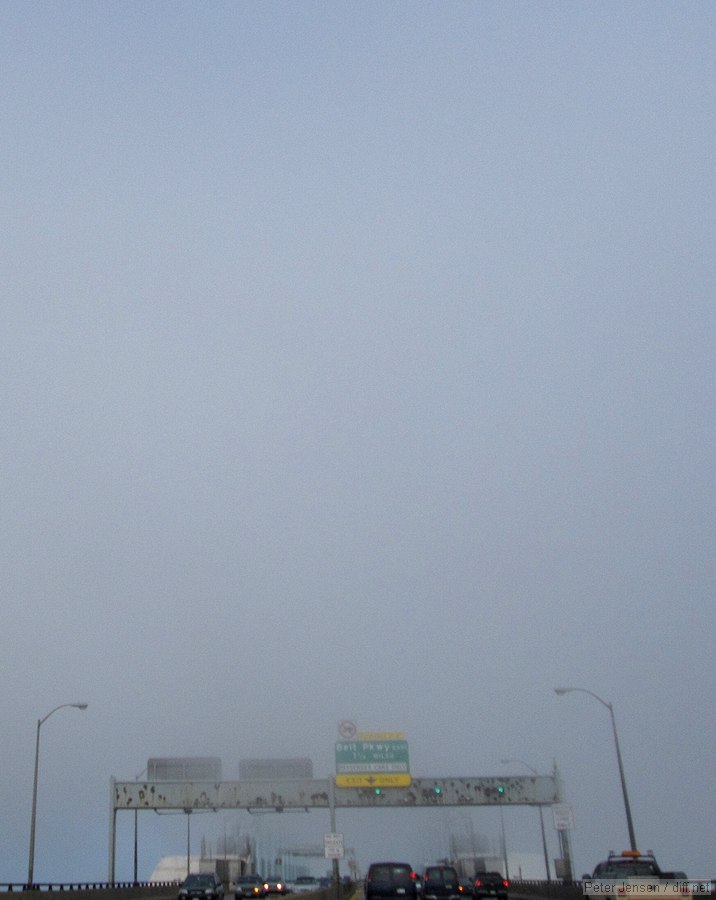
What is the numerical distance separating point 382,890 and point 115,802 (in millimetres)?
46984

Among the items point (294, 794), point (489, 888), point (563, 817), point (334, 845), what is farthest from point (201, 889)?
point (294, 794)

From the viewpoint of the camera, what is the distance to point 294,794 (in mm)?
83312

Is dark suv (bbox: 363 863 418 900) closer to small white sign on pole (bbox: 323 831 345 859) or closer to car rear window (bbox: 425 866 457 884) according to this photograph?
car rear window (bbox: 425 866 457 884)

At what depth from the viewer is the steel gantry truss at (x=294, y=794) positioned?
8294 cm

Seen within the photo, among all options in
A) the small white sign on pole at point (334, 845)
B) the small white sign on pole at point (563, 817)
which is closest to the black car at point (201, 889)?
the small white sign on pole at point (334, 845)

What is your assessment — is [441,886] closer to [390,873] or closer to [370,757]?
[390,873]

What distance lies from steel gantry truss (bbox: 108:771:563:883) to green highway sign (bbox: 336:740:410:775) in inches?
108

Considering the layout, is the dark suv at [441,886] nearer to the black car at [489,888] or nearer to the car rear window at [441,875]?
the car rear window at [441,875]

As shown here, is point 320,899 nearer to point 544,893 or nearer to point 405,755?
point 544,893

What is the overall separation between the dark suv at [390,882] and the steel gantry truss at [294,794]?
3887cm

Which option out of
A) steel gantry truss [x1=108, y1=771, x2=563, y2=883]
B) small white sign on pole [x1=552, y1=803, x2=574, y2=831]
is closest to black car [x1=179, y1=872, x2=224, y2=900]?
small white sign on pole [x1=552, y1=803, x2=574, y2=831]

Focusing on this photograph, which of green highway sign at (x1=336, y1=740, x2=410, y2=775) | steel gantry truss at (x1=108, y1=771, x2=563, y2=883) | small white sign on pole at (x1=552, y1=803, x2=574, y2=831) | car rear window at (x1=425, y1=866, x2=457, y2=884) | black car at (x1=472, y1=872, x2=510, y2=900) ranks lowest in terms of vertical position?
black car at (x1=472, y1=872, x2=510, y2=900)

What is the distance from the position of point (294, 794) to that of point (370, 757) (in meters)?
7.79

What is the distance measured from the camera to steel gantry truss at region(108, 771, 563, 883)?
272 ft
